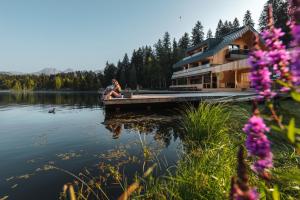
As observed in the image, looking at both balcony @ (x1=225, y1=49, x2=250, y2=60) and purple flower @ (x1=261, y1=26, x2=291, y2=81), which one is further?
balcony @ (x1=225, y1=49, x2=250, y2=60)

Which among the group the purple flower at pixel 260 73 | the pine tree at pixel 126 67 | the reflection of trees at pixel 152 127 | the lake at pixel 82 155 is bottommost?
the lake at pixel 82 155

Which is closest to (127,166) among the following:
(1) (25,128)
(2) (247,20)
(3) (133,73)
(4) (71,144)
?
(4) (71,144)

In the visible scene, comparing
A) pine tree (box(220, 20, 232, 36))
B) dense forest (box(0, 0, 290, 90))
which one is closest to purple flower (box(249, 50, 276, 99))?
dense forest (box(0, 0, 290, 90))

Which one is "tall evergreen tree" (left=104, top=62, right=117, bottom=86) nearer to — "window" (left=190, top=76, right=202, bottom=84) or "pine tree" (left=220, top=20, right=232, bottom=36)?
"pine tree" (left=220, top=20, right=232, bottom=36)

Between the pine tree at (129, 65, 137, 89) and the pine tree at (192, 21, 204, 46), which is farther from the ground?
the pine tree at (192, 21, 204, 46)

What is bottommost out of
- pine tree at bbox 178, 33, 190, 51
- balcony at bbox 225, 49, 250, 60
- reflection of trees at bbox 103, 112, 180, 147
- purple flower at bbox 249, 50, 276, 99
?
reflection of trees at bbox 103, 112, 180, 147

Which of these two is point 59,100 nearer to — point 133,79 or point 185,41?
point 133,79

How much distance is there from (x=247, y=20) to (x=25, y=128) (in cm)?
9765

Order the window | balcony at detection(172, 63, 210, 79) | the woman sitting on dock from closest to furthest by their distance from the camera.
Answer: the woman sitting on dock
balcony at detection(172, 63, 210, 79)
the window

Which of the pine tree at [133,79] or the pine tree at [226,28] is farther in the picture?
the pine tree at [226,28]

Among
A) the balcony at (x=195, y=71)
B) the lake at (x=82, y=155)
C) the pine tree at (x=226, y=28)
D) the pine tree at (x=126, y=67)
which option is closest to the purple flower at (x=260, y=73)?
the lake at (x=82, y=155)

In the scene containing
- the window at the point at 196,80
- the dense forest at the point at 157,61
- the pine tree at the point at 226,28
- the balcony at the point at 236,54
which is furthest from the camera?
the pine tree at the point at 226,28

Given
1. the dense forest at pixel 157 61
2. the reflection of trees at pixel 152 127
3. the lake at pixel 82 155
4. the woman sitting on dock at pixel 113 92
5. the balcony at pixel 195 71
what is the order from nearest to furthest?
the lake at pixel 82 155, the reflection of trees at pixel 152 127, the woman sitting on dock at pixel 113 92, the balcony at pixel 195 71, the dense forest at pixel 157 61

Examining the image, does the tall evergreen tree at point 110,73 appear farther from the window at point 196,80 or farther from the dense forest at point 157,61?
the window at point 196,80
